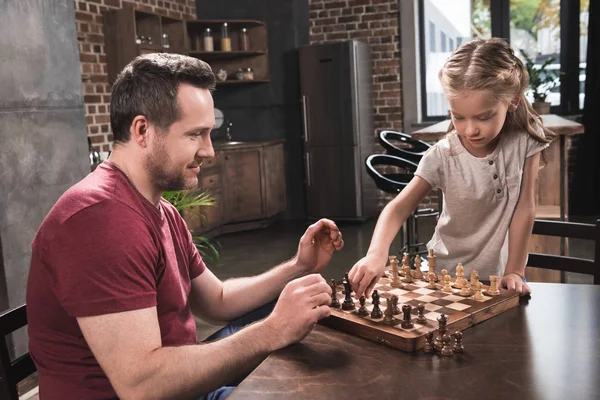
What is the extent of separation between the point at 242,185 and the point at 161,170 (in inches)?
208

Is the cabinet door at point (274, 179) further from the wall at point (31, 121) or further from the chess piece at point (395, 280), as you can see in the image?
the chess piece at point (395, 280)

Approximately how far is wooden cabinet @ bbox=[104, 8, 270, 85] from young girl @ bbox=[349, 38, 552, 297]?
4.35m

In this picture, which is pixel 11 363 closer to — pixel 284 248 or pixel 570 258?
pixel 570 258

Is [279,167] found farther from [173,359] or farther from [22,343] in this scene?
[173,359]

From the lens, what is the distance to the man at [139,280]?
1239 mm

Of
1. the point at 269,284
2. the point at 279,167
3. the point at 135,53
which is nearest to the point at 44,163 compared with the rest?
the point at 269,284

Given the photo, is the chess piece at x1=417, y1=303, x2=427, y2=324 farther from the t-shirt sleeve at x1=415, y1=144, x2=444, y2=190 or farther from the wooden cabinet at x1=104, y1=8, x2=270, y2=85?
the wooden cabinet at x1=104, y1=8, x2=270, y2=85

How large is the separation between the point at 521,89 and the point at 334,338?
1014 millimetres

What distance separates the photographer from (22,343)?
296 centimetres

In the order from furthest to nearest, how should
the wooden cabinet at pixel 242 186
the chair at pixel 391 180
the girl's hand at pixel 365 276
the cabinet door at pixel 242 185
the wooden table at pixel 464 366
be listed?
the cabinet door at pixel 242 185
the wooden cabinet at pixel 242 186
the chair at pixel 391 180
the girl's hand at pixel 365 276
the wooden table at pixel 464 366

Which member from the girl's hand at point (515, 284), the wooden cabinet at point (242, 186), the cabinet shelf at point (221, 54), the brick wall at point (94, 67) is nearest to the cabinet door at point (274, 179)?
the wooden cabinet at point (242, 186)

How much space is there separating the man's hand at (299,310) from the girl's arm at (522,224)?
0.67 m

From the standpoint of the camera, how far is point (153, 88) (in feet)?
4.73

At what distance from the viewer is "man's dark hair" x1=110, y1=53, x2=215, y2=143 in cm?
144
